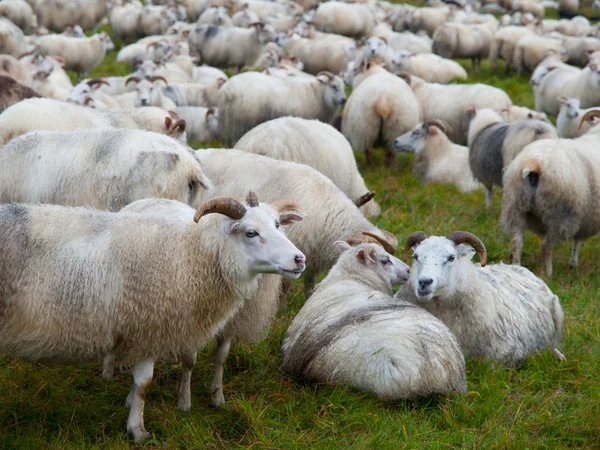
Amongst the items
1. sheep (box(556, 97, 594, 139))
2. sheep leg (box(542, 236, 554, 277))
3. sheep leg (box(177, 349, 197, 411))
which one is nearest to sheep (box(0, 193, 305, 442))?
sheep leg (box(177, 349, 197, 411))

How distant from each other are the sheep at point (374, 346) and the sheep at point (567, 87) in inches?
389

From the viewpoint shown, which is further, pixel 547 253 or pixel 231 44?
pixel 231 44

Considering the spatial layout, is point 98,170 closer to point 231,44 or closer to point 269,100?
point 269,100

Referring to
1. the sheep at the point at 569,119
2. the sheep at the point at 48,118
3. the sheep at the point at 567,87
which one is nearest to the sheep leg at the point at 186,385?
the sheep at the point at 48,118

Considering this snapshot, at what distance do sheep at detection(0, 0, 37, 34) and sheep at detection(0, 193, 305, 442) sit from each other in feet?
63.0

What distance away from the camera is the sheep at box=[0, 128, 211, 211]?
19.5 feet

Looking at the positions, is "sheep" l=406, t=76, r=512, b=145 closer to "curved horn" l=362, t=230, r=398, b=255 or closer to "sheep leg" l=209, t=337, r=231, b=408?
"curved horn" l=362, t=230, r=398, b=255

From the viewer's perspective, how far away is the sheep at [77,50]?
700 inches

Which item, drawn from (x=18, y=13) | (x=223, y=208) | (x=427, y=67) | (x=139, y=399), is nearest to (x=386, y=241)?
(x=223, y=208)

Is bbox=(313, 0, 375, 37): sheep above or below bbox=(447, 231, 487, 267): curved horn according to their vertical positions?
below

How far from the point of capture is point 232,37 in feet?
60.0

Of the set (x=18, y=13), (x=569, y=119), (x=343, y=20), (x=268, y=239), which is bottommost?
(x=343, y=20)

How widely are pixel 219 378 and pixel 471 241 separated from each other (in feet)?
6.12

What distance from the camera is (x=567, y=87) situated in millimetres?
14398
